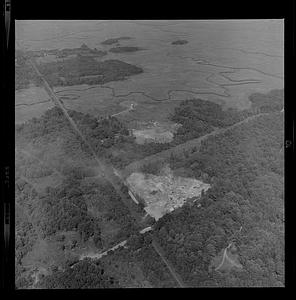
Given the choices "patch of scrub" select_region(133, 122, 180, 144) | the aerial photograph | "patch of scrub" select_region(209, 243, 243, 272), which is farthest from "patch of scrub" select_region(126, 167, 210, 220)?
"patch of scrub" select_region(209, 243, 243, 272)

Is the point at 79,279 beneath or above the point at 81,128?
beneath

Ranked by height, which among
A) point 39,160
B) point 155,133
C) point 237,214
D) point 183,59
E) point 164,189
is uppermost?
point 183,59

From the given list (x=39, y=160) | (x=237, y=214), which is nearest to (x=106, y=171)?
(x=39, y=160)

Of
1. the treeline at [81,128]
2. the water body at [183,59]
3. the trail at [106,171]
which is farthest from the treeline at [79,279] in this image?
the water body at [183,59]

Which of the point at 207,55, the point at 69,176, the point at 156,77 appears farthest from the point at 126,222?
the point at 207,55

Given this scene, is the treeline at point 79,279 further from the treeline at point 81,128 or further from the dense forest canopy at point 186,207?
the treeline at point 81,128

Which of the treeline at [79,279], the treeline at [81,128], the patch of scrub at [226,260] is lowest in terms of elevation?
the treeline at [79,279]

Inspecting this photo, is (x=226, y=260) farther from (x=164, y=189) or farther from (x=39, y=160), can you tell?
(x=39, y=160)
